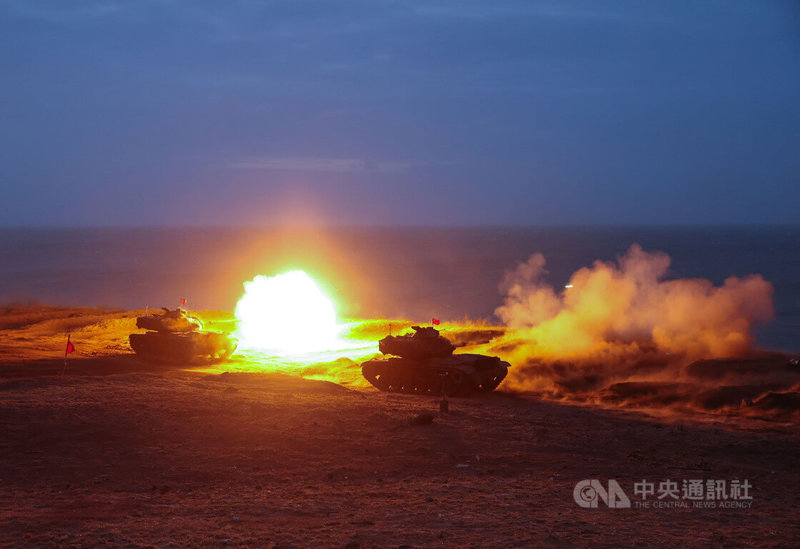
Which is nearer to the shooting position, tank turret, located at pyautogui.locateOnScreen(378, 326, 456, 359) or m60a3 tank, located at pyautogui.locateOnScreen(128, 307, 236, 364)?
tank turret, located at pyautogui.locateOnScreen(378, 326, 456, 359)

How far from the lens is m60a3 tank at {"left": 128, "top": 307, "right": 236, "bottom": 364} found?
26.0 m

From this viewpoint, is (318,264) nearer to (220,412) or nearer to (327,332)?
(327,332)

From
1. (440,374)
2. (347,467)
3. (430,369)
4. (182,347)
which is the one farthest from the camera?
(182,347)

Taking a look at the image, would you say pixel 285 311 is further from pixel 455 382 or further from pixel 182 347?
pixel 455 382

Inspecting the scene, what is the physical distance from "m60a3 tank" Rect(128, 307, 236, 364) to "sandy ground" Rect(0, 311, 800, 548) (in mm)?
6306

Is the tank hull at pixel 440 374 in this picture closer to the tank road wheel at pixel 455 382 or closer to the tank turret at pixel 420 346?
the tank road wheel at pixel 455 382

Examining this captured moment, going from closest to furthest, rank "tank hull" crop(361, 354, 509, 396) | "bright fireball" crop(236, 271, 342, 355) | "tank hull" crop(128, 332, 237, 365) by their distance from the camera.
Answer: "tank hull" crop(361, 354, 509, 396) < "tank hull" crop(128, 332, 237, 365) < "bright fireball" crop(236, 271, 342, 355)

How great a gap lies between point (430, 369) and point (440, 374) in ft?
1.35

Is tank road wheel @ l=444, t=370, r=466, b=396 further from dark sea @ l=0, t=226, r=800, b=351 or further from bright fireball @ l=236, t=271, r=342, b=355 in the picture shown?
dark sea @ l=0, t=226, r=800, b=351

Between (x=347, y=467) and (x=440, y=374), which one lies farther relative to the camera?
(x=440, y=374)

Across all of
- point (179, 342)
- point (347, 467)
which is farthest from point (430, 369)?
point (179, 342)

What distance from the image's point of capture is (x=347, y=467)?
12203mm

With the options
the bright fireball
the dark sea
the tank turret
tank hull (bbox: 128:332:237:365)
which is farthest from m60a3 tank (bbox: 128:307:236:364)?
the dark sea

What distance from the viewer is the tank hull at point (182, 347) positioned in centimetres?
2597
